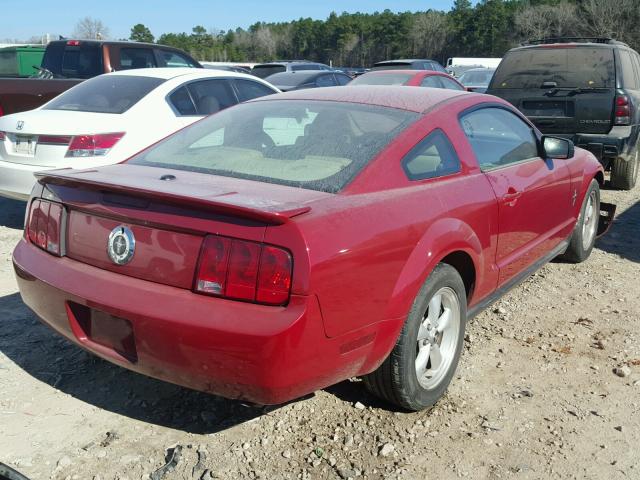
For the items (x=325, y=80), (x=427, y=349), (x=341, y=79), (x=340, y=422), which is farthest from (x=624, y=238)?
(x=341, y=79)

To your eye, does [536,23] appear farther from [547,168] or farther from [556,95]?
[547,168]

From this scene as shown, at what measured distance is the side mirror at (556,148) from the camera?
4375 millimetres

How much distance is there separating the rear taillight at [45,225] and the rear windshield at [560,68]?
21.4 feet

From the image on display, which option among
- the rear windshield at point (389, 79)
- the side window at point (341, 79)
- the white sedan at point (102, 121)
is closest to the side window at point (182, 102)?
the white sedan at point (102, 121)

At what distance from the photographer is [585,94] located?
752 centimetres

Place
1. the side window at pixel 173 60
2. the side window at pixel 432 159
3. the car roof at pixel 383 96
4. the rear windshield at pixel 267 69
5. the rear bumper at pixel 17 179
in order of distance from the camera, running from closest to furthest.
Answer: the side window at pixel 432 159, the car roof at pixel 383 96, the rear bumper at pixel 17 179, the side window at pixel 173 60, the rear windshield at pixel 267 69

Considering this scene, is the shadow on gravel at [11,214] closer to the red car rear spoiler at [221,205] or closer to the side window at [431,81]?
the red car rear spoiler at [221,205]

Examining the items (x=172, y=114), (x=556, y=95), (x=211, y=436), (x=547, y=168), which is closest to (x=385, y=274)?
(x=211, y=436)

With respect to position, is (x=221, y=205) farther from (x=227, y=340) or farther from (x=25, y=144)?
(x=25, y=144)

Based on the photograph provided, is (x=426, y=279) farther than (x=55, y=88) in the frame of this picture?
No

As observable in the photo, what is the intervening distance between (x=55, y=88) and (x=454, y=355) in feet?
20.8

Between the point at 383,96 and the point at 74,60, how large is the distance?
7063 millimetres

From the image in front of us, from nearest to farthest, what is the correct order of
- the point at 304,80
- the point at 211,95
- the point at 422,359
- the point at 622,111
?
the point at 422,359 → the point at 211,95 → the point at 622,111 → the point at 304,80

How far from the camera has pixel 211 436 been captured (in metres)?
2.87
